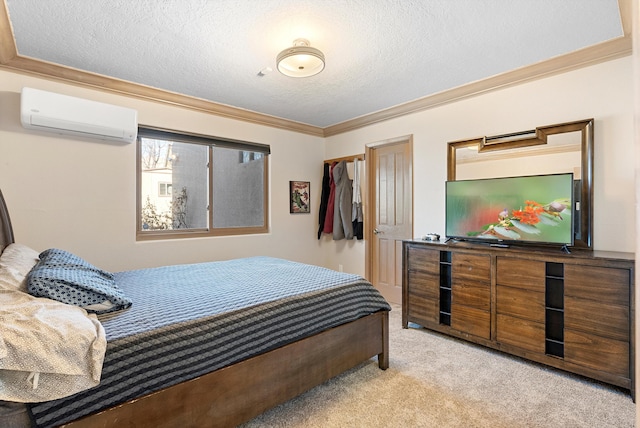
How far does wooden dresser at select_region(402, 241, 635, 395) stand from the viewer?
1.95m

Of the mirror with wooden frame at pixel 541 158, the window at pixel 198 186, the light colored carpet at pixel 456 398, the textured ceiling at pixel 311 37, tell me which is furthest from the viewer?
the window at pixel 198 186

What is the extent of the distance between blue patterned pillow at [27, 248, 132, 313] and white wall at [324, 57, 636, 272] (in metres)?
3.02

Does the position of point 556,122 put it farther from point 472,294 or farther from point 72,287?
point 72,287

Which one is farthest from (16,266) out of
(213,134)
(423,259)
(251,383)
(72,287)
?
(423,259)

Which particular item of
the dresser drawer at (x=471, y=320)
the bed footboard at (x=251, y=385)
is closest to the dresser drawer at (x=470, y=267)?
the dresser drawer at (x=471, y=320)

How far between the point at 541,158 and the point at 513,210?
1.76ft

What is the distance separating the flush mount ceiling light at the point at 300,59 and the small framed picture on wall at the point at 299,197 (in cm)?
214

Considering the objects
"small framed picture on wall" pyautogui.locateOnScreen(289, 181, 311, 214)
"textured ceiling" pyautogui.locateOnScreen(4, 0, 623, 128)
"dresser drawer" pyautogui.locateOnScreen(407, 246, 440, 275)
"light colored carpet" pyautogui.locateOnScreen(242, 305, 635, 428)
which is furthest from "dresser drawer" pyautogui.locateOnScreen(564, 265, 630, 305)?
"small framed picture on wall" pyautogui.locateOnScreen(289, 181, 311, 214)

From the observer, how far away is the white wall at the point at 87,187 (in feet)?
8.30

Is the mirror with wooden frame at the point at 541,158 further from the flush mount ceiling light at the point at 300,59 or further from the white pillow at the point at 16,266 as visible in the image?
the white pillow at the point at 16,266

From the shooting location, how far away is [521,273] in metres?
2.36

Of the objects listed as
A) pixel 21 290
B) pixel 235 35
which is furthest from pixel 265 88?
pixel 21 290

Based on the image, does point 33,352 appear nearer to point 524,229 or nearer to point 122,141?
point 122,141

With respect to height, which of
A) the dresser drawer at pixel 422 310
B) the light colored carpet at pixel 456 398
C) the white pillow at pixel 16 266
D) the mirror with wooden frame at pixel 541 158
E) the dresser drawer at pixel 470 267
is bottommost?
the light colored carpet at pixel 456 398
